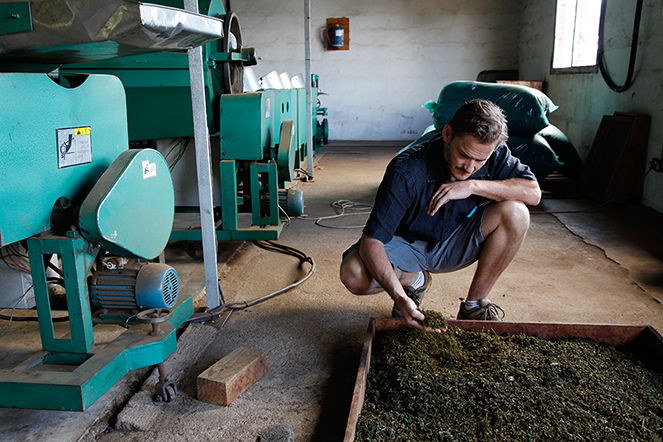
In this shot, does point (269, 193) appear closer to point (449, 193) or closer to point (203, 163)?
point (203, 163)

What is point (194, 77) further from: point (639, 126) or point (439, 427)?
point (639, 126)

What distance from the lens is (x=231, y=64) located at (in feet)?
9.66

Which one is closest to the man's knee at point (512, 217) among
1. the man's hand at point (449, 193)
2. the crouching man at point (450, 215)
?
the crouching man at point (450, 215)

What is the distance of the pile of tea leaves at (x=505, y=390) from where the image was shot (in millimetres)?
1318

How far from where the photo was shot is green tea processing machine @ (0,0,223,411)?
3.70 feet

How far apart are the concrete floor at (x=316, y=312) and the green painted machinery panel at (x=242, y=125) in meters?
0.64

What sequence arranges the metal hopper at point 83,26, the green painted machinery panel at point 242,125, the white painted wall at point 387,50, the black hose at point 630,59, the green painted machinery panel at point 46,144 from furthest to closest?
the white painted wall at point 387,50
the black hose at point 630,59
the green painted machinery panel at point 242,125
the green painted machinery panel at point 46,144
the metal hopper at point 83,26

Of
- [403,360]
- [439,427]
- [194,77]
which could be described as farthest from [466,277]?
[194,77]

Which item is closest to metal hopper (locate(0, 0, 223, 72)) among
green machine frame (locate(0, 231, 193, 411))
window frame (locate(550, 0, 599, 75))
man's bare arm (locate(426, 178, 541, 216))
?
green machine frame (locate(0, 231, 193, 411))

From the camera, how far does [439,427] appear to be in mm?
1331

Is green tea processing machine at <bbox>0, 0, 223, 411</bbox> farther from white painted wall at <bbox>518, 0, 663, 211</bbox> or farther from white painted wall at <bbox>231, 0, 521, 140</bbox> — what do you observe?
white painted wall at <bbox>231, 0, 521, 140</bbox>

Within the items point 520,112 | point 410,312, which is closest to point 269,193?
point 410,312

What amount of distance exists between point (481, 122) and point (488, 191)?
36 cm

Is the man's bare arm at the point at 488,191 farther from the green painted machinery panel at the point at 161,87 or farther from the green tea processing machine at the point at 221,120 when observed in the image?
the green painted machinery panel at the point at 161,87
